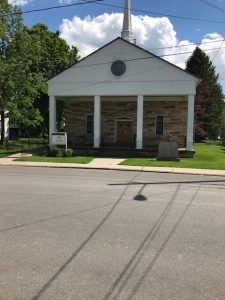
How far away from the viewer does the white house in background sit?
26.8m

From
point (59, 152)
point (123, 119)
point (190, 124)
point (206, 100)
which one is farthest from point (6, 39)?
point (206, 100)

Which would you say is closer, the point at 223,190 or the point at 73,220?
the point at 73,220

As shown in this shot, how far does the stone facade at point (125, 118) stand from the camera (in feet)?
105

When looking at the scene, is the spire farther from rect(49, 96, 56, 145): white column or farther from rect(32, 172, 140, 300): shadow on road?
rect(32, 172, 140, 300): shadow on road

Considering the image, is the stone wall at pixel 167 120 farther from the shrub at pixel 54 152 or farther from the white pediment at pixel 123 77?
the shrub at pixel 54 152

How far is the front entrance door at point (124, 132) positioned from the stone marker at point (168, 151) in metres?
9.24

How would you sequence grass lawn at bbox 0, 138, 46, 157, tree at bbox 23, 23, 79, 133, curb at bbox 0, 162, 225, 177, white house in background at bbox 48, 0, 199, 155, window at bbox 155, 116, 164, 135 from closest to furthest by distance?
curb at bbox 0, 162, 225, 177 < white house in background at bbox 48, 0, 199, 155 < grass lawn at bbox 0, 138, 46, 157 < window at bbox 155, 116, 164, 135 < tree at bbox 23, 23, 79, 133

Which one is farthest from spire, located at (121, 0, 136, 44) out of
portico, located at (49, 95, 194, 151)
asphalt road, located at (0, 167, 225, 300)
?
asphalt road, located at (0, 167, 225, 300)

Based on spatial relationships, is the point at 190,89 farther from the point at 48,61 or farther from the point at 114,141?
the point at 48,61

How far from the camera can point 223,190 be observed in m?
12.6

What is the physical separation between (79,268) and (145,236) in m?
1.86

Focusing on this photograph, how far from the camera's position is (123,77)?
90.0ft

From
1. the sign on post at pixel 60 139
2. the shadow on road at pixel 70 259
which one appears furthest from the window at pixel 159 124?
the shadow on road at pixel 70 259

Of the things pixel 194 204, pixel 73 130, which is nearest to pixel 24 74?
pixel 73 130
